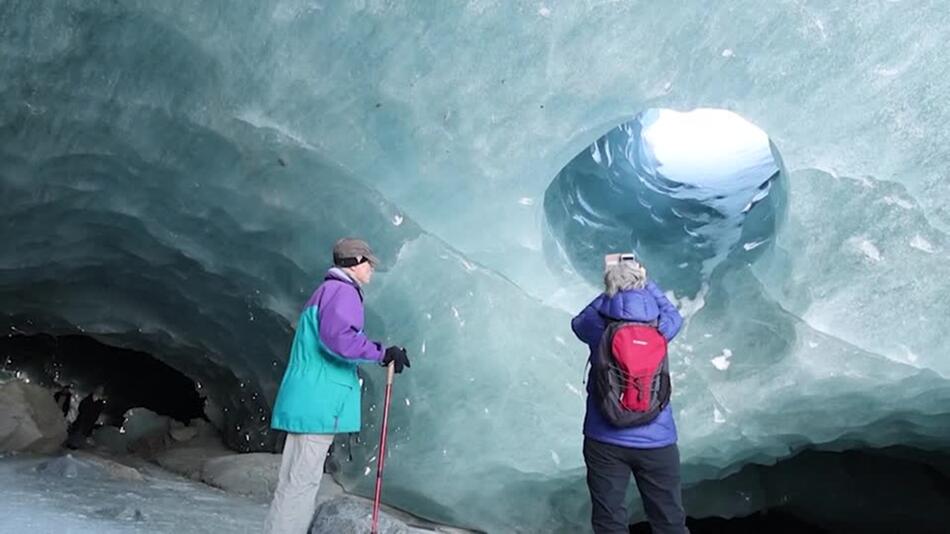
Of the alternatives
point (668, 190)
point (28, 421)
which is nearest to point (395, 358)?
point (668, 190)

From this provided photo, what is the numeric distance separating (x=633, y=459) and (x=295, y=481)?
0.95 meters

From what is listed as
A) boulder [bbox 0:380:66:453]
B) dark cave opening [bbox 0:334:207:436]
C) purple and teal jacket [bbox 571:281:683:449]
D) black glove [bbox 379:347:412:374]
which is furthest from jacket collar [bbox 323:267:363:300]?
dark cave opening [bbox 0:334:207:436]

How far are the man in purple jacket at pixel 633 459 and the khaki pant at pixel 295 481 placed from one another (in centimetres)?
77

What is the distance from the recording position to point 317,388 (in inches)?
88.4

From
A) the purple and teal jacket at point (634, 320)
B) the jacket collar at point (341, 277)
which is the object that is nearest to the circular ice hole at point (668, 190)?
the purple and teal jacket at point (634, 320)

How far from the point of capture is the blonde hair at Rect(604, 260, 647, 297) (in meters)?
2.22

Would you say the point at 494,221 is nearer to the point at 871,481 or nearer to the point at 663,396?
the point at 663,396

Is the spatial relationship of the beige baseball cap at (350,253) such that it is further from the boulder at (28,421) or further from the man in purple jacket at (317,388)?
the boulder at (28,421)

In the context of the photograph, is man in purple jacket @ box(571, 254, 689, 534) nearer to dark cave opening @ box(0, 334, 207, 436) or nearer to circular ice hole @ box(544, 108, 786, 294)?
circular ice hole @ box(544, 108, 786, 294)

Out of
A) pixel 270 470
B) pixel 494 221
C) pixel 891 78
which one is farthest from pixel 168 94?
pixel 891 78

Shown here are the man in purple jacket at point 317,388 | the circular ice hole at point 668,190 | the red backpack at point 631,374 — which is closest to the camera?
the red backpack at point 631,374

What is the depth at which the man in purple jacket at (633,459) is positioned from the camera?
213cm

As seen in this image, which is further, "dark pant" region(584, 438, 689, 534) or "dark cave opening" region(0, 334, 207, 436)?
"dark cave opening" region(0, 334, 207, 436)

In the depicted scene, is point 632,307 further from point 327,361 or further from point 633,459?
point 327,361
